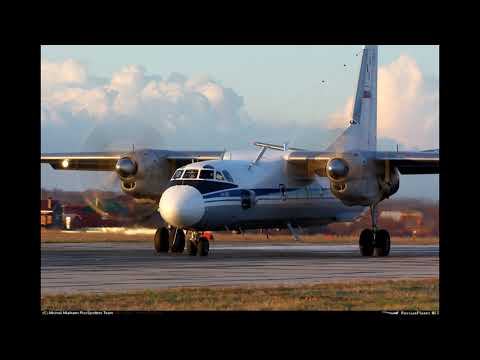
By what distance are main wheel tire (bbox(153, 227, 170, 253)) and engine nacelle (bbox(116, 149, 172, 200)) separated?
1.70 meters

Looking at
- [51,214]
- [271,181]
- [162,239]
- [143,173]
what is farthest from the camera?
[51,214]

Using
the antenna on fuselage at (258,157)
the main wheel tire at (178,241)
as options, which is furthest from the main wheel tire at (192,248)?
the antenna on fuselage at (258,157)

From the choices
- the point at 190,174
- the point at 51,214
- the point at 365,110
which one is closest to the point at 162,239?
the point at 190,174

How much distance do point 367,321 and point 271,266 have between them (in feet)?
44.0

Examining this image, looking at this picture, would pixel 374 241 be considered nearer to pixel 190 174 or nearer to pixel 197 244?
pixel 197 244

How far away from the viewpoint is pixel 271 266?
81.6 feet

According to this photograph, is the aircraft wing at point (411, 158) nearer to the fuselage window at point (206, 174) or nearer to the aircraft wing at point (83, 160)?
the fuselage window at point (206, 174)

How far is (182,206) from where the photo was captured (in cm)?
2694

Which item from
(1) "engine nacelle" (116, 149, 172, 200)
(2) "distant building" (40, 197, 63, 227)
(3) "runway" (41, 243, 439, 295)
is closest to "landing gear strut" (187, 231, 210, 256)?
(3) "runway" (41, 243, 439, 295)

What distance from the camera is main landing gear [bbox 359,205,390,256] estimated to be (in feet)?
103

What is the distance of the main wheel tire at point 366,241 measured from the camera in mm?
31312

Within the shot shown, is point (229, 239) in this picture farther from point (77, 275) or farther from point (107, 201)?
point (77, 275)

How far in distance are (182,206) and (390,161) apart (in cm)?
751
